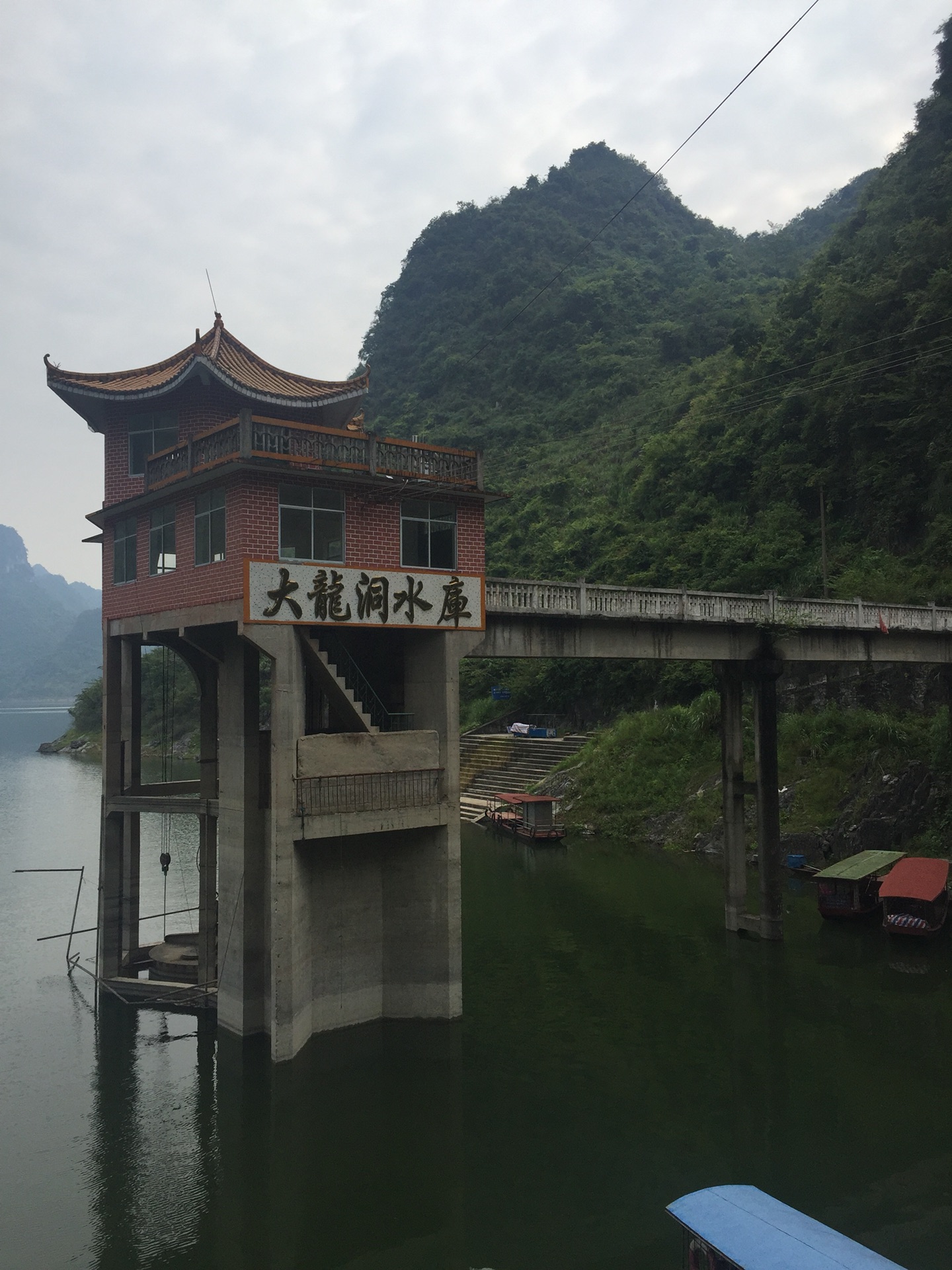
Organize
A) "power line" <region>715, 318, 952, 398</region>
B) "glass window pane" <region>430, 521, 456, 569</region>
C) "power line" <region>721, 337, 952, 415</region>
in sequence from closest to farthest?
1. "glass window pane" <region>430, 521, 456, 569</region>
2. "power line" <region>721, 337, 952, 415</region>
3. "power line" <region>715, 318, 952, 398</region>

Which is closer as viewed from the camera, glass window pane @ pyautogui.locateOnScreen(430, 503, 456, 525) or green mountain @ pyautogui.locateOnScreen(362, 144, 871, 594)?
glass window pane @ pyautogui.locateOnScreen(430, 503, 456, 525)

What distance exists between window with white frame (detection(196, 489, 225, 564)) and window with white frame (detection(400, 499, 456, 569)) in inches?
161

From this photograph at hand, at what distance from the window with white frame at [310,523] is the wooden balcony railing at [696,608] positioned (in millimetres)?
4092

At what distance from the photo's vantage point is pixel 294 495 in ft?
65.2

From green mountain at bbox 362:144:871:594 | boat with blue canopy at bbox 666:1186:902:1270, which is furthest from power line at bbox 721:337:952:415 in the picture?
boat with blue canopy at bbox 666:1186:902:1270

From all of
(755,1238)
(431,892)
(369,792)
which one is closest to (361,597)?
(369,792)

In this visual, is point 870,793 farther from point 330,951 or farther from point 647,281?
point 647,281

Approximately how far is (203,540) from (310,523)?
2692 millimetres

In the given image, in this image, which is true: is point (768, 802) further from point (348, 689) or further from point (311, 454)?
point (311, 454)

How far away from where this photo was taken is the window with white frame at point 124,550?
77.2 feet

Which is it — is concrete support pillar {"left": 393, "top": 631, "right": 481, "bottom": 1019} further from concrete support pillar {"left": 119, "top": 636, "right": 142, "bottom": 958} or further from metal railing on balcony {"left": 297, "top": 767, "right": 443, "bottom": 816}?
concrete support pillar {"left": 119, "top": 636, "right": 142, "bottom": 958}

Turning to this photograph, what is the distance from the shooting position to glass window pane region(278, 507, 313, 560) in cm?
1966

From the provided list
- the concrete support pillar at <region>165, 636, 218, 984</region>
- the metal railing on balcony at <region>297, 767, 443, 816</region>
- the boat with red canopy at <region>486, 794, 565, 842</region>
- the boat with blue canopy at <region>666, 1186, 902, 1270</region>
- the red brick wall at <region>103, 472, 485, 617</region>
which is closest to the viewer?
the boat with blue canopy at <region>666, 1186, 902, 1270</region>

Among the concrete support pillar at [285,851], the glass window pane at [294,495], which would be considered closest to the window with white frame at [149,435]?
the glass window pane at [294,495]
